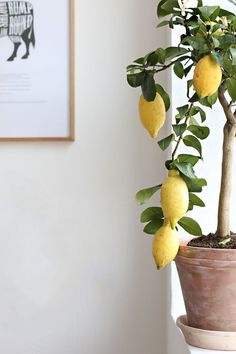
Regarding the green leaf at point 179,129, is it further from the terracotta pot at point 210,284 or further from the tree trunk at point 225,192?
the terracotta pot at point 210,284

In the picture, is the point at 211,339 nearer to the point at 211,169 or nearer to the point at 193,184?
the point at 193,184

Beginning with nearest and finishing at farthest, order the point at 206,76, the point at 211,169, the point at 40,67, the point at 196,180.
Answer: the point at 206,76 < the point at 196,180 < the point at 211,169 < the point at 40,67

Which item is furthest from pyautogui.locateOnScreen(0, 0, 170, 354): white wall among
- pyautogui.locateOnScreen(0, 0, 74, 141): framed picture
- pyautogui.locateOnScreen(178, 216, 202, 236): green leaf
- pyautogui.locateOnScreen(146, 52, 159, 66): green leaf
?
pyautogui.locateOnScreen(146, 52, 159, 66): green leaf

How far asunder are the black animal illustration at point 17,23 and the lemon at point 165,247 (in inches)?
30.0

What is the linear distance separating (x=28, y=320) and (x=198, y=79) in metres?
0.91

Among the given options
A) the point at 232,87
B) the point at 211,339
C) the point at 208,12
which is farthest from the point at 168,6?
the point at 211,339

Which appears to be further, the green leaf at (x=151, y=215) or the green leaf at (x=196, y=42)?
the green leaf at (x=151, y=215)

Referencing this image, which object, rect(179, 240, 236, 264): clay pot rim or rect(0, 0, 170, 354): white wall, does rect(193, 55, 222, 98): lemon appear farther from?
rect(0, 0, 170, 354): white wall

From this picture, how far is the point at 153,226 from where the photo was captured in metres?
1.06

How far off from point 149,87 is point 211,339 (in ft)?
1.58

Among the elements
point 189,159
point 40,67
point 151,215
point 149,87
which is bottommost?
point 151,215

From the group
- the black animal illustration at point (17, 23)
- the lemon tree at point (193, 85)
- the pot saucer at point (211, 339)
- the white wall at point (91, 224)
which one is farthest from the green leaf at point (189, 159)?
the black animal illustration at point (17, 23)

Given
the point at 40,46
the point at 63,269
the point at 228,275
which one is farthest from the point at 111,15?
the point at 228,275

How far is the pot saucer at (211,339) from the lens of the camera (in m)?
1.01
